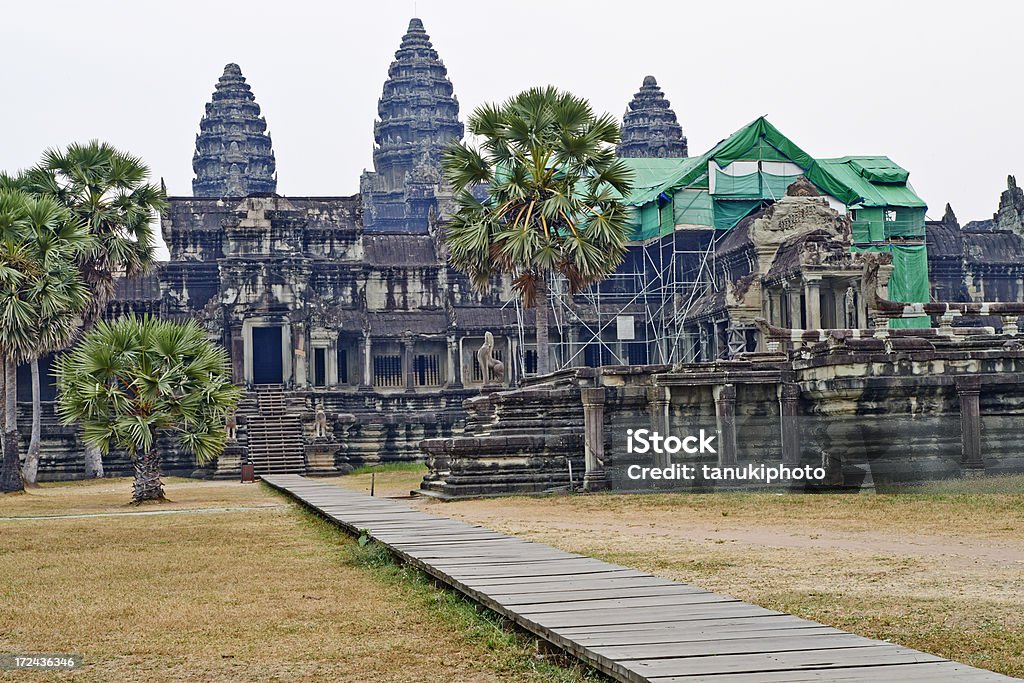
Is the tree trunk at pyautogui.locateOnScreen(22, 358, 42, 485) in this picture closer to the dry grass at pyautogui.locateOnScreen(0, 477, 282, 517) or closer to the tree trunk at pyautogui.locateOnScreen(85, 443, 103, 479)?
the dry grass at pyautogui.locateOnScreen(0, 477, 282, 517)

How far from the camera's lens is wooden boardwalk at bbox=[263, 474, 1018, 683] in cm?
649

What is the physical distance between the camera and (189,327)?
2839cm

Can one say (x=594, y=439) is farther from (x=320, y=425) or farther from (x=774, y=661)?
(x=774, y=661)

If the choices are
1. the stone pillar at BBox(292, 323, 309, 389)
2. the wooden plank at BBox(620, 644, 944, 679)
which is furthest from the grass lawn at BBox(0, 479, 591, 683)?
the stone pillar at BBox(292, 323, 309, 389)

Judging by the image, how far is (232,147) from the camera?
282 ft

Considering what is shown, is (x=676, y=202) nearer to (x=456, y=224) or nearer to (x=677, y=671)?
(x=456, y=224)

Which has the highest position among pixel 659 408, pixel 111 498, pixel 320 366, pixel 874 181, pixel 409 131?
pixel 409 131

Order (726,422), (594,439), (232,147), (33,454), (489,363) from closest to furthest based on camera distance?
(726,422) → (594,439) → (33,454) → (489,363) → (232,147)

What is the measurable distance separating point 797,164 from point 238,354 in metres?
20.2

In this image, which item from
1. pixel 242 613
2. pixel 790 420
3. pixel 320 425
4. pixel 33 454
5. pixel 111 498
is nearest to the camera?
pixel 242 613

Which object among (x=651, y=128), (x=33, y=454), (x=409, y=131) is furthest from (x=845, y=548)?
(x=409, y=131)

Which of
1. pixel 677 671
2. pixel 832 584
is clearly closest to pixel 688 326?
pixel 832 584

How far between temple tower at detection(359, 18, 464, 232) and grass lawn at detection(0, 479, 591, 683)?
73199 millimetres

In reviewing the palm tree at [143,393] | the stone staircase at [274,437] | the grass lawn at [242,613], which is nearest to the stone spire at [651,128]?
the stone staircase at [274,437]
